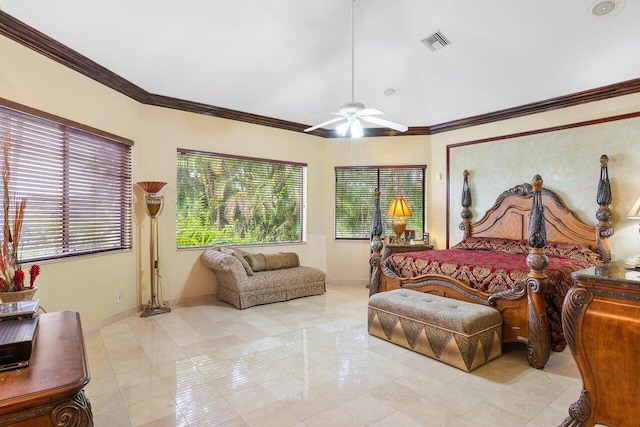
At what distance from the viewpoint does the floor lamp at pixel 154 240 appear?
442 centimetres

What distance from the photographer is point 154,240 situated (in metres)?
4.69

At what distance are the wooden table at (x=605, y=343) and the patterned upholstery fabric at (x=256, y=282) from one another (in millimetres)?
3676

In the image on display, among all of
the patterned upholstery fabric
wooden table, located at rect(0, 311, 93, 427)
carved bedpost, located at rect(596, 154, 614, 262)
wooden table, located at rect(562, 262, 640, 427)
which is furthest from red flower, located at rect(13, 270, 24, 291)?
carved bedpost, located at rect(596, 154, 614, 262)

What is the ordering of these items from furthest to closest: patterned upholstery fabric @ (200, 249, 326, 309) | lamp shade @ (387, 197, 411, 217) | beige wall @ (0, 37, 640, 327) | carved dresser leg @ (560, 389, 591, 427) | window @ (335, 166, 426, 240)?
window @ (335, 166, 426, 240)
lamp shade @ (387, 197, 411, 217)
patterned upholstery fabric @ (200, 249, 326, 309)
beige wall @ (0, 37, 640, 327)
carved dresser leg @ (560, 389, 591, 427)

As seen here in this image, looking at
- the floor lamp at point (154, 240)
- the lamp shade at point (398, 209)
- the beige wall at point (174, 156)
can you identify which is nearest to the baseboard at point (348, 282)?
the beige wall at point (174, 156)

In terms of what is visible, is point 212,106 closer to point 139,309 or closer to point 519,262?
point 139,309

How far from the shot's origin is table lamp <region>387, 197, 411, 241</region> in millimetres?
5883

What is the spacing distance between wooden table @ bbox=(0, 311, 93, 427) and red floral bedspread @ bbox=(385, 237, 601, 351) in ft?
11.2

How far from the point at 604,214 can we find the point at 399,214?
2.71 m

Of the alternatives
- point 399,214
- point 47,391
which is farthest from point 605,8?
point 47,391

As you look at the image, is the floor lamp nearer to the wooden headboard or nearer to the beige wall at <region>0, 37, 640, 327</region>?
the beige wall at <region>0, 37, 640, 327</region>

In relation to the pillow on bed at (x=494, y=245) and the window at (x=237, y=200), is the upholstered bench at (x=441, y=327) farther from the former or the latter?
the window at (x=237, y=200)

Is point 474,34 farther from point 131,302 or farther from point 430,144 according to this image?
point 131,302

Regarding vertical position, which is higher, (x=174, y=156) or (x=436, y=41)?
(x=436, y=41)
